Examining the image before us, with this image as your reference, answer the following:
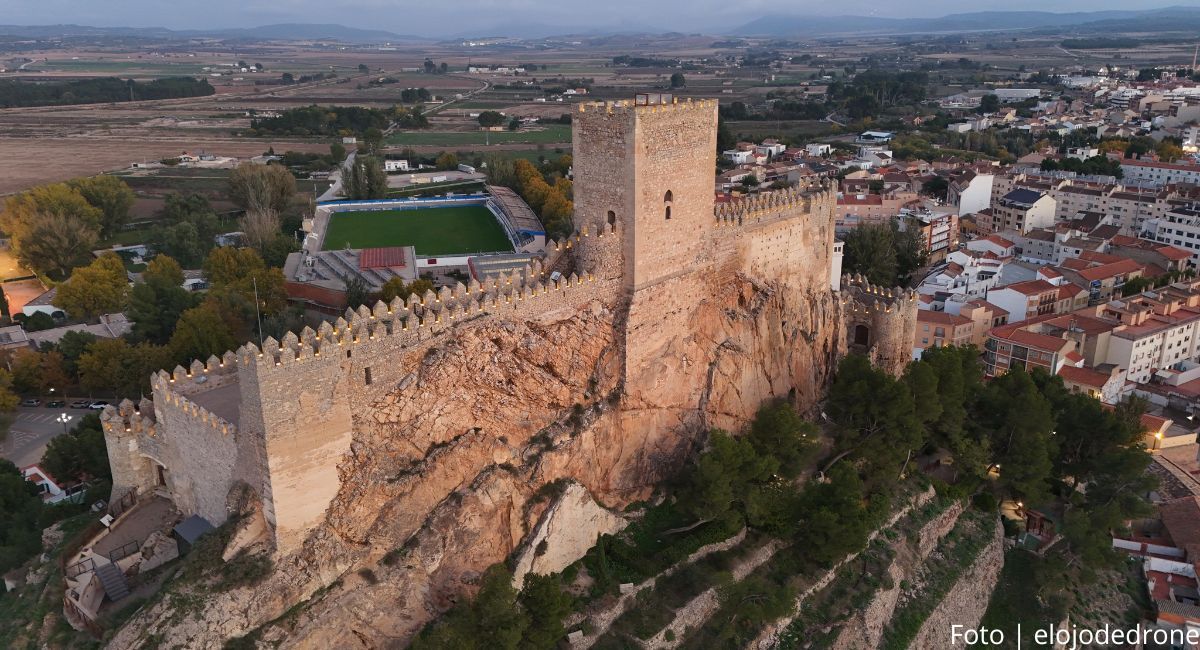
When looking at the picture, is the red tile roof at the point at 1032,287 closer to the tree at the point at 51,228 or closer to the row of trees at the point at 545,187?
the row of trees at the point at 545,187

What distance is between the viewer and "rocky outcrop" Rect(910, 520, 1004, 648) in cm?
2953

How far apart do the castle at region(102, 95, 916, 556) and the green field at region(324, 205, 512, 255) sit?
39656 mm

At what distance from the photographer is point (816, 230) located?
3488 centimetres

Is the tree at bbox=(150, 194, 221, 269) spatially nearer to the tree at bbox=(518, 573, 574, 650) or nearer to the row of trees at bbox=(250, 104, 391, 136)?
the tree at bbox=(518, 573, 574, 650)

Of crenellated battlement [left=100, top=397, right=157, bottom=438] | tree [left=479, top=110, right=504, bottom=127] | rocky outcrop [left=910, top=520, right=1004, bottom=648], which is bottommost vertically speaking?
A: rocky outcrop [left=910, top=520, right=1004, bottom=648]

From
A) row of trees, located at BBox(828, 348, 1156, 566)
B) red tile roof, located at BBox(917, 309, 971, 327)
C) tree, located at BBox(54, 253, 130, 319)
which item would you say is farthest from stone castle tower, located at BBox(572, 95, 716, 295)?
tree, located at BBox(54, 253, 130, 319)

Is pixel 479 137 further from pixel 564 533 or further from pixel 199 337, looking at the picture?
pixel 564 533

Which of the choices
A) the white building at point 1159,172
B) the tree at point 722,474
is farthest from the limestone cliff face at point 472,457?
the white building at point 1159,172

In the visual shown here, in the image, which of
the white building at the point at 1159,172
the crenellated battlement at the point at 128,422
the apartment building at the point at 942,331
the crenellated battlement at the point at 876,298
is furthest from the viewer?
the white building at the point at 1159,172

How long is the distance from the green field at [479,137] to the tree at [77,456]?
105m

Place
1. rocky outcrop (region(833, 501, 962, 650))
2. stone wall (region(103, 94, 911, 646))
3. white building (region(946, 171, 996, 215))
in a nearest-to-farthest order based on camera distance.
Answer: stone wall (region(103, 94, 911, 646))
rocky outcrop (region(833, 501, 962, 650))
white building (region(946, 171, 996, 215))

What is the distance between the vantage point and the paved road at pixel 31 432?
39969 mm

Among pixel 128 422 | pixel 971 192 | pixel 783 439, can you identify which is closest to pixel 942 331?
pixel 783 439

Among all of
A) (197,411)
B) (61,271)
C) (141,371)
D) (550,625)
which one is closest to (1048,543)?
(550,625)
